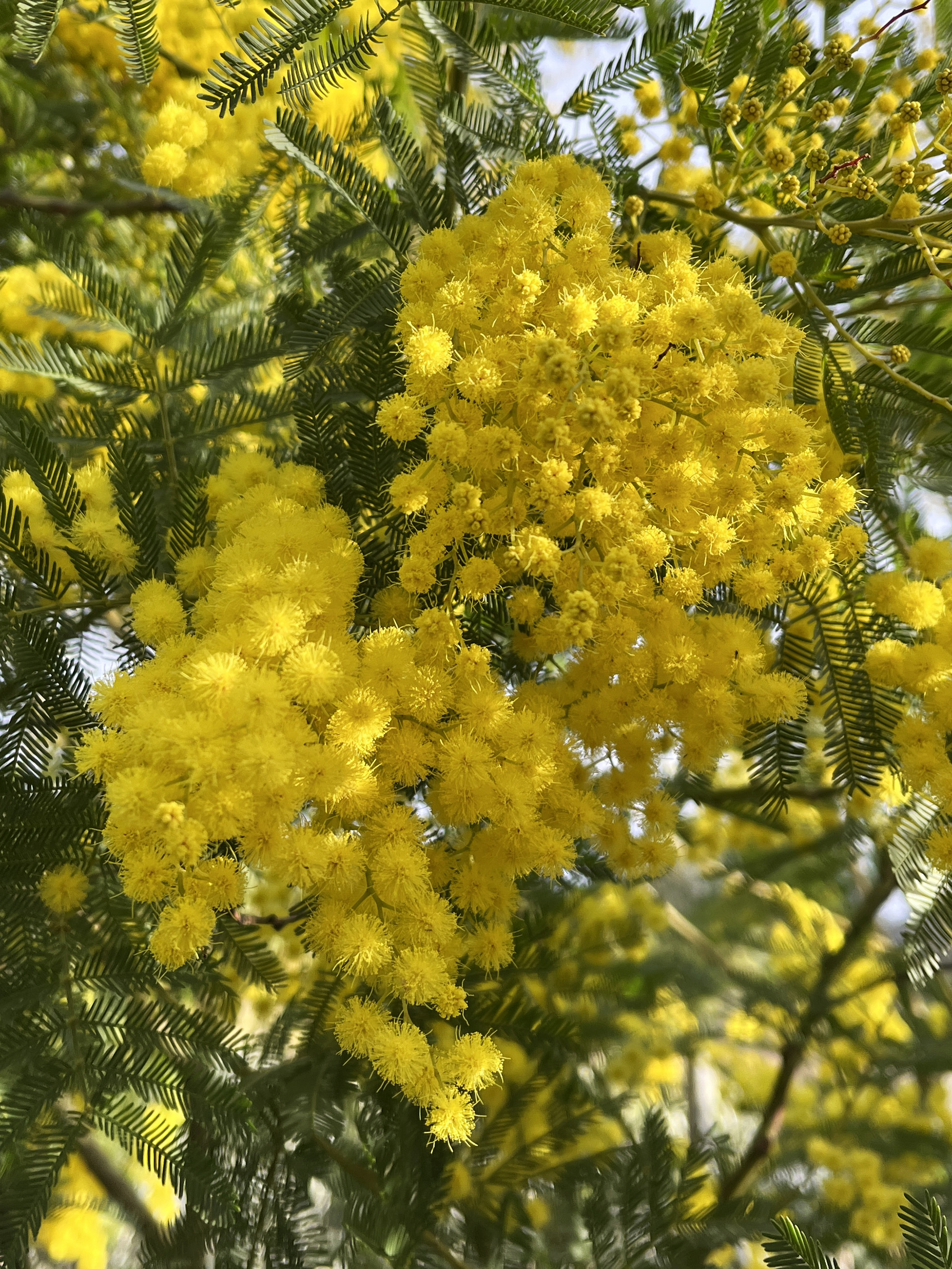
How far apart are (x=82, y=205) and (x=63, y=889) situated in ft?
6.02

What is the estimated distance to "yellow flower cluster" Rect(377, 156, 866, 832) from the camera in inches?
45.4

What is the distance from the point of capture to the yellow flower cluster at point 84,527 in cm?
141

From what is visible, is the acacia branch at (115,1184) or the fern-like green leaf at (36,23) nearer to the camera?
the fern-like green leaf at (36,23)

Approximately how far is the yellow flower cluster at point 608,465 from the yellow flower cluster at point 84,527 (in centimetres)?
47

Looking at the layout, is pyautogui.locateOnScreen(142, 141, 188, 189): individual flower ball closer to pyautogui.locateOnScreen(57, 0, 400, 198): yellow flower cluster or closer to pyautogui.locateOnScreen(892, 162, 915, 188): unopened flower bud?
pyautogui.locateOnScreen(57, 0, 400, 198): yellow flower cluster

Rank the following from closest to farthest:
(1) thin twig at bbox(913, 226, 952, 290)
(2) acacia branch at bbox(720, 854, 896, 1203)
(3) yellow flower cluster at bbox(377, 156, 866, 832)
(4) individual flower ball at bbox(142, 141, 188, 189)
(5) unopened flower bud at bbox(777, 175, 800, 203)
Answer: (3) yellow flower cluster at bbox(377, 156, 866, 832)
(1) thin twig at bbox(913, 226, 952, 290)
(5) unopened flower bud at bbox(777, 175, 800, 203)
(4) individual flower ball at bbox(142, 141, 188, 189)
(2) acacia branch at bbox(720, 854, 896, 1203)

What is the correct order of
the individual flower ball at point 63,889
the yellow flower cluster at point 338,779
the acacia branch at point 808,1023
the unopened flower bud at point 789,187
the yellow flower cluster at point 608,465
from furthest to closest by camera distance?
the acacia branch at point 808,1023, the individual flower ball at point 63,889, the unopened flower bud at point 789,187, the yellow flower cluster at point 608,465, the yellow flower cluster at point 338,779

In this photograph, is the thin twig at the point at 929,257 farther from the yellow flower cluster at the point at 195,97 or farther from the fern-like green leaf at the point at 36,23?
the fern-like green leaf at the point at 36,23

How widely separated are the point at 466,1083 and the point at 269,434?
1452 millimetres

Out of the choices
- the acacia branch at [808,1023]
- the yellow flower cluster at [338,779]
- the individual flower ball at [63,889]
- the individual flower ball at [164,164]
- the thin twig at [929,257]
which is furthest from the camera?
the acacia branch at [808,1023]

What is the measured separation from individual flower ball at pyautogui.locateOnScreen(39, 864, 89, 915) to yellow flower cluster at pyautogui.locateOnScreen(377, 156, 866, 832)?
0.76 meters

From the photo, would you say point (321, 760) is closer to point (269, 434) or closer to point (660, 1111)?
point (269, 434)

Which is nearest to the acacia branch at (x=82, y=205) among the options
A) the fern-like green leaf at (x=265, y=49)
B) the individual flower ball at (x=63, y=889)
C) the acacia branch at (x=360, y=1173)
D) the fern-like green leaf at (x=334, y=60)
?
the fern-like green leaf at (x=334, y=60)

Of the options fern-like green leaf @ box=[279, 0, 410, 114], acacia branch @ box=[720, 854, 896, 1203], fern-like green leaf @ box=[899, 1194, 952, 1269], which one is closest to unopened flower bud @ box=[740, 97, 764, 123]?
fern-like green leaf @ box=[279, 0, 410, 114]
